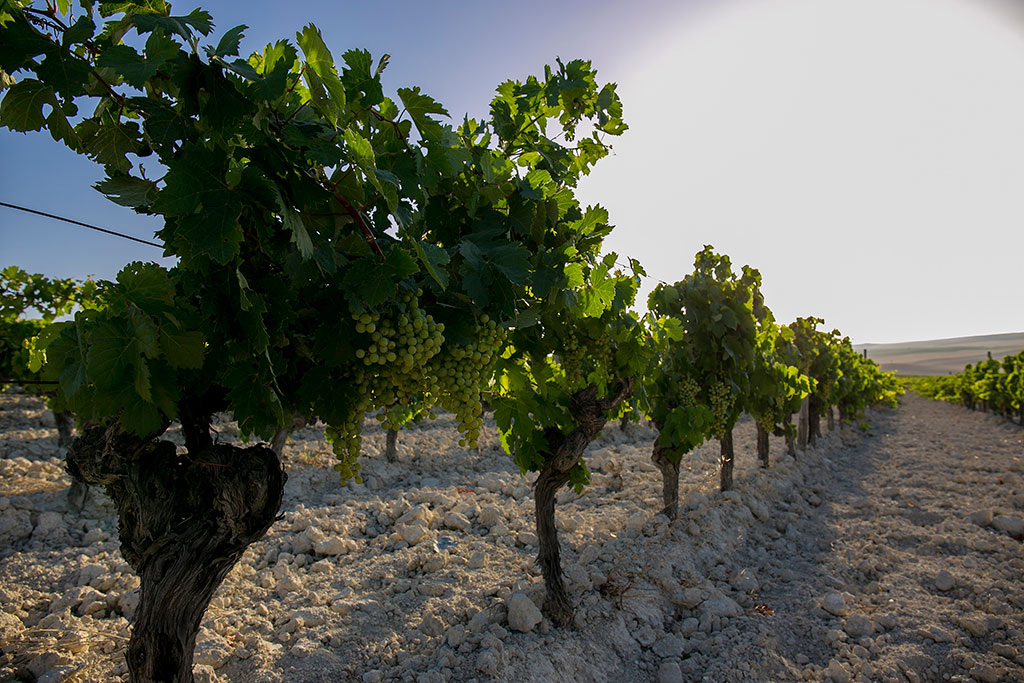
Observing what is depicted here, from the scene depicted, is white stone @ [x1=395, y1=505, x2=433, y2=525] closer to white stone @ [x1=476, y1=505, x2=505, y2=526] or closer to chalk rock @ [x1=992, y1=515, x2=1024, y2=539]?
white stone @ [x1=476, y1=505, x2=505, y2=526]

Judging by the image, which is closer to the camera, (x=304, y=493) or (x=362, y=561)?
(x=362, y=561)

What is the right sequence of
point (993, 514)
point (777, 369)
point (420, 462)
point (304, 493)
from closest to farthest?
point (993, 514) → point (304, 493) → point (777, 369) → point (420, 462)

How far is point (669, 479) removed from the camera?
275 inches

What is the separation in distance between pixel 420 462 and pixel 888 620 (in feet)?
22.8

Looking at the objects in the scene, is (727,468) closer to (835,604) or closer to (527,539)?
(835,604)

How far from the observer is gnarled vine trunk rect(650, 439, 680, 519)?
6902mm

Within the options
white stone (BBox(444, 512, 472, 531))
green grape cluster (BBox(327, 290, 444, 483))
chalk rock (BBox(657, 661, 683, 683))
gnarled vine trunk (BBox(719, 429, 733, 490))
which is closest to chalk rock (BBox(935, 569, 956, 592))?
gnarled vine trunk (BBox(719, 429, 733, 490))

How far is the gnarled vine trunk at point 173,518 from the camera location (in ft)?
8.54

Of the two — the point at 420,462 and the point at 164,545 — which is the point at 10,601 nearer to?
the point at 164,545

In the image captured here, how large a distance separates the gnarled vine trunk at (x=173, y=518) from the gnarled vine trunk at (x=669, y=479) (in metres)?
5.14

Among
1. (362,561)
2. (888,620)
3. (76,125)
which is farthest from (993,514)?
(76,125)

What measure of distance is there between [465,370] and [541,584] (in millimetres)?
3286

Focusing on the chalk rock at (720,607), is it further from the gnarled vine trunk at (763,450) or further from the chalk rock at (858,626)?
the gnarled vine trunk at (763,450)

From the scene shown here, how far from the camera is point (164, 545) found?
8.54ft
